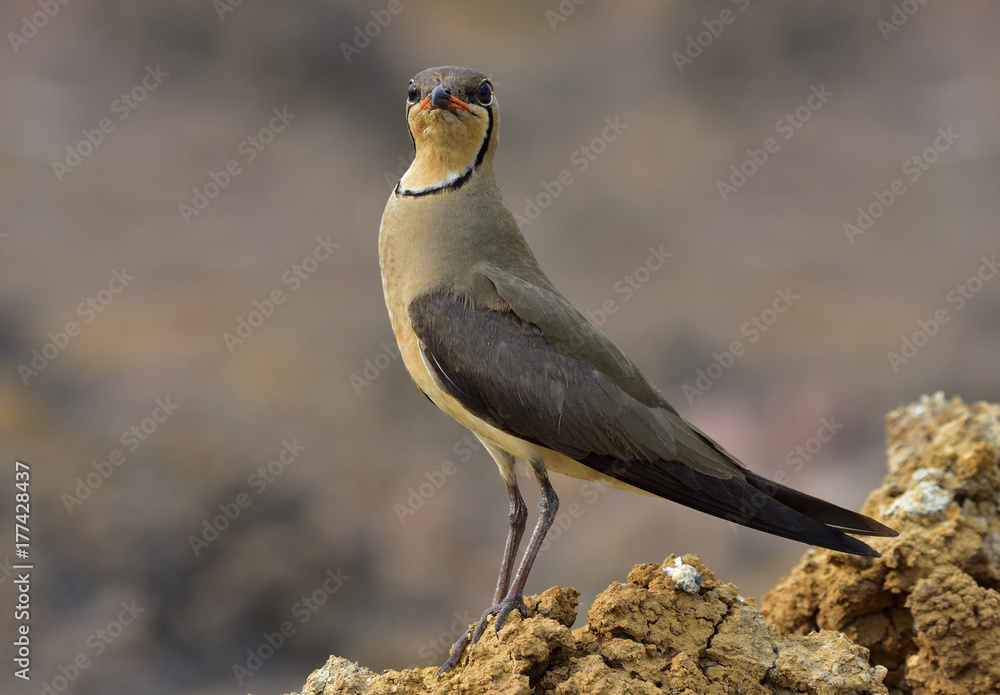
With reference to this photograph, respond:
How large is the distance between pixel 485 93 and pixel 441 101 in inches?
11.9

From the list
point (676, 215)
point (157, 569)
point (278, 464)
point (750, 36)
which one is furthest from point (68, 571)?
point (750, 36)

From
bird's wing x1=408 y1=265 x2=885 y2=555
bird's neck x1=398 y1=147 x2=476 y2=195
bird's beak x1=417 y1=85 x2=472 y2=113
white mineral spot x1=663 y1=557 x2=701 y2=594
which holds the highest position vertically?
bird's beak x1=417 y1=85 x2=472 y2=113

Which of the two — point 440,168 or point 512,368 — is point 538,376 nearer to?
point 512,368

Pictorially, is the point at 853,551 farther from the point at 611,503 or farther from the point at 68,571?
the point at 68,571

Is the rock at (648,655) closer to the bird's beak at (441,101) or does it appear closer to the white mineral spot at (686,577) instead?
the white mineral spot at (686,577)

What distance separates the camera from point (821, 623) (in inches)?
Result: 216

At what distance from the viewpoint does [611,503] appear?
522 inches

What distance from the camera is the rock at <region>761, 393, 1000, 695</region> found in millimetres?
4887

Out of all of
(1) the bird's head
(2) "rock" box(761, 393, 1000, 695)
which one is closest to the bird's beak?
(1) the bird's head

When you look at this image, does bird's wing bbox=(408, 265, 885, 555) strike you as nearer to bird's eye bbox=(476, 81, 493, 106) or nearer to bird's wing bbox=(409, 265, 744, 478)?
bird's wing bbox=(409, 265, 744, 478)

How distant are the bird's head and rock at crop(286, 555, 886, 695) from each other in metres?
2.11

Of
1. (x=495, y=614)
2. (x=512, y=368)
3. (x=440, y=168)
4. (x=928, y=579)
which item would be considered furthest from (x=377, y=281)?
(x=928, y=579)

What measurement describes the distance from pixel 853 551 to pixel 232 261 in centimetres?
1375

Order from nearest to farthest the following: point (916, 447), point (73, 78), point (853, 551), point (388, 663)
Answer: point (853, 551)
point (916, 447)
point (388, 663)
point (73, 78)
